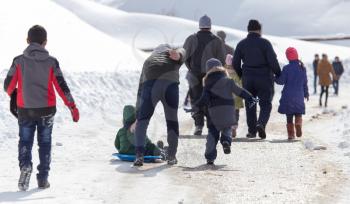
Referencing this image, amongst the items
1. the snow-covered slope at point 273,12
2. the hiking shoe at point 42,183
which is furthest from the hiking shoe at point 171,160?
the snow-covered slope at point 273,12

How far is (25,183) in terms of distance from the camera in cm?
795

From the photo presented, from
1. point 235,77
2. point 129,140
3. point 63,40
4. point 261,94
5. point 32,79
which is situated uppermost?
point 63,40

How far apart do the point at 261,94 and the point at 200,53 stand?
1.30 m

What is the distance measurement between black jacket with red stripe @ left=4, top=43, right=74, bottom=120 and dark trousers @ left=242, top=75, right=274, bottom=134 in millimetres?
5669

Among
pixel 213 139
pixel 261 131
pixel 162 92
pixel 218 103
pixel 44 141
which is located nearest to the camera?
pixel 44 141

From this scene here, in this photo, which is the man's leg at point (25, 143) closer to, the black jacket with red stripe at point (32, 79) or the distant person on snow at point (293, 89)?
the black jacket with red stripe at point (32, 79)

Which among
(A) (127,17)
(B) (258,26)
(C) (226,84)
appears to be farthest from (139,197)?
(A) (127,17)

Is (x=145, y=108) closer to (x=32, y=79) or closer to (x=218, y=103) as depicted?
(x=218, y=103)

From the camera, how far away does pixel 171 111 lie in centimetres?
1006

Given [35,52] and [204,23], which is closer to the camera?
[35,52]

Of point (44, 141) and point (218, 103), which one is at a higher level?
point (218, 103)

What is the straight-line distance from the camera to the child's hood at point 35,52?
802 cm

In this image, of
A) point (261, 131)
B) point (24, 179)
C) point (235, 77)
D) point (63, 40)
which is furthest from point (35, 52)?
point (63, 40)

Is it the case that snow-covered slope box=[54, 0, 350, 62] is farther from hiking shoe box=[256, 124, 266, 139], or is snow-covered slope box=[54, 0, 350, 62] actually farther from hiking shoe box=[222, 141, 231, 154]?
hiking shoe box=[222, 141, 231, 154]
